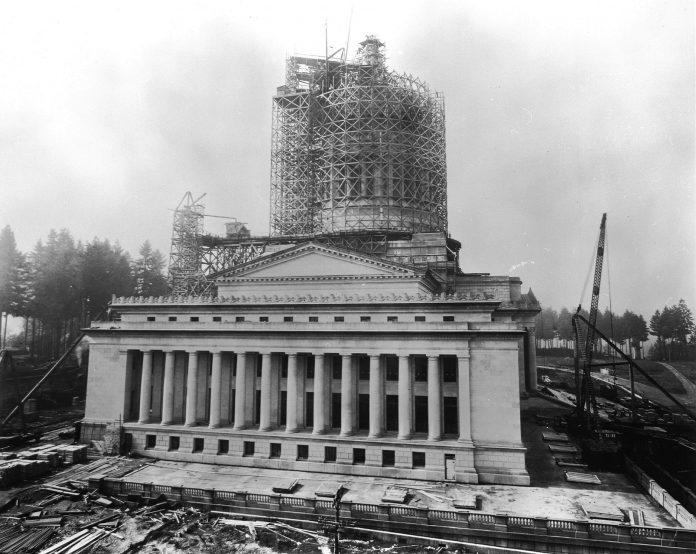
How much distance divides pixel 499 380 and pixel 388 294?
643 inches

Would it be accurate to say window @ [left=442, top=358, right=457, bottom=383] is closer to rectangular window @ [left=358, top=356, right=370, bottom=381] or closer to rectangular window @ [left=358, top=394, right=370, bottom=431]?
rectangular window @ [left=358, top=356, right=370, bottom=381]

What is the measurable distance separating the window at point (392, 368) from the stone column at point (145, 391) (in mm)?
22685

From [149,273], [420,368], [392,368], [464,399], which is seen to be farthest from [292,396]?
[149,273]

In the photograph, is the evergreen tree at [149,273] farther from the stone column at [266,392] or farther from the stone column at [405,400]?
the stone column at [405,400]

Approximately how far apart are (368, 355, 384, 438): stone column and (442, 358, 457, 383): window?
545cm

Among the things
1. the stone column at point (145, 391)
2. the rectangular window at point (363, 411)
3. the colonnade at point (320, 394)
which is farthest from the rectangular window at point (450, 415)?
the stone column at point (145, 391)

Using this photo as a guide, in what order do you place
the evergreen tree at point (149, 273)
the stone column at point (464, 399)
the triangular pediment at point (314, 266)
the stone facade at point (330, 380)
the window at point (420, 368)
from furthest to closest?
the evergreen tree at point (149, 273) → the triangular pediment at point (314, 266) → the window at point (420, 368) → the stone facade at point (330, 380) → the stone column at point (464, 399)

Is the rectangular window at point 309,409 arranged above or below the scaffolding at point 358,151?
below

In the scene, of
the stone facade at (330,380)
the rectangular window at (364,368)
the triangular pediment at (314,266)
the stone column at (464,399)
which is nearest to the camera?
the stone column at (464,399)

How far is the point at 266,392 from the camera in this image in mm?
42312

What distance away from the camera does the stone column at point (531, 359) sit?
6313 cm

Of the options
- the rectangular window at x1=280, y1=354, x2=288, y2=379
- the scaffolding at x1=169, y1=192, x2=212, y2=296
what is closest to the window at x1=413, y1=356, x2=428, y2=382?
the rectangular window at x1=280, y1=354, x2=288, y2=379

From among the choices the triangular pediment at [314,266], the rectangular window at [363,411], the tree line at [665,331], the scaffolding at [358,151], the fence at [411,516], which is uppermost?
the scaffolding at [358,151]

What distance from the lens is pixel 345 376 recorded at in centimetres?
4050
